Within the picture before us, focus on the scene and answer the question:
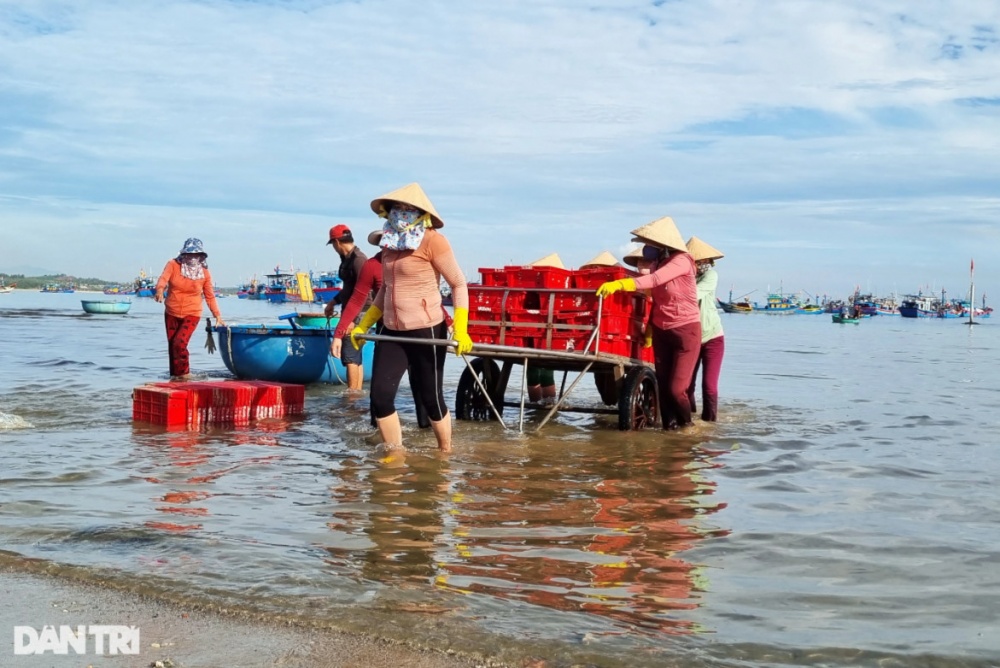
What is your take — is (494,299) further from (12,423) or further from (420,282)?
(12,423)

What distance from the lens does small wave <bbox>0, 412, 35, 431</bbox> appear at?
9.42 meters

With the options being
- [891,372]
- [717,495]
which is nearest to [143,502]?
[717,495]

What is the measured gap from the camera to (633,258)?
11062 millimetres

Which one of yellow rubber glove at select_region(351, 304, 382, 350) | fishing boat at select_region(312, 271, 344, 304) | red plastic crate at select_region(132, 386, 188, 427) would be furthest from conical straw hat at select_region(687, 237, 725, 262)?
fishing boat at select_region(312, 271, 344, 304)

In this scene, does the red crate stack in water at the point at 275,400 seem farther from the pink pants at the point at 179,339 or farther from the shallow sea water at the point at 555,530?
the pink pants at the point at 179,339

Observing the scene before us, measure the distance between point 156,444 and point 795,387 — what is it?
11.7 m

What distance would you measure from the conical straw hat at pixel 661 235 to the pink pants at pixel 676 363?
82 cm

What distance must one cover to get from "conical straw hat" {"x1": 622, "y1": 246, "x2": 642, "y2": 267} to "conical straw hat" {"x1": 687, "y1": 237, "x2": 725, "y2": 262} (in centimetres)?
80

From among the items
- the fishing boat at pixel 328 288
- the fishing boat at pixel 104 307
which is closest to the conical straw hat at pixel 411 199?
the fishing boat at pixel 328 288

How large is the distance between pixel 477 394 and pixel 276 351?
13.5 feet

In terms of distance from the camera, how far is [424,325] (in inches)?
297

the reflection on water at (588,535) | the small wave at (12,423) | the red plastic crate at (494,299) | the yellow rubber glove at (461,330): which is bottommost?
the reflection on water at (588,535)

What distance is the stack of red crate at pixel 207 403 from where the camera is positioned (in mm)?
9898

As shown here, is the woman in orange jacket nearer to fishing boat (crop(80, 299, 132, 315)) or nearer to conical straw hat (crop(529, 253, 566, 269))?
conical straw hat (crop(529, 253, 566, 269))
